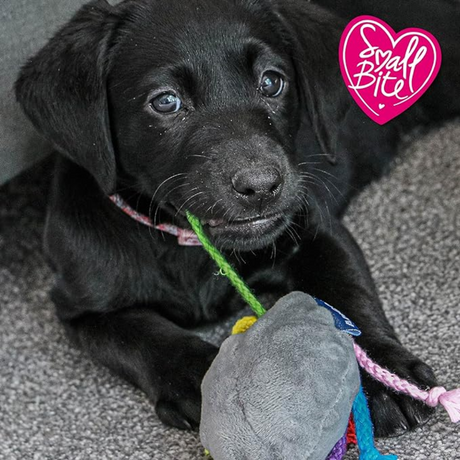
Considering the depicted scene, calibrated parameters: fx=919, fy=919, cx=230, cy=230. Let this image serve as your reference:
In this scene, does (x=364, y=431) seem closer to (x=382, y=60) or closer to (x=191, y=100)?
(x=191, y=100)

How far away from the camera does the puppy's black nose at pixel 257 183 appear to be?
1.76 metres

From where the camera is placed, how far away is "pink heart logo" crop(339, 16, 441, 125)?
2104 millimetres

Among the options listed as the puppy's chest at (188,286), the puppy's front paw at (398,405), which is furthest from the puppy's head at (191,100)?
the puppy's front paw at (398,405)

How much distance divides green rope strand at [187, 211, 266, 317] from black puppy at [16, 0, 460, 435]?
1.0 inches

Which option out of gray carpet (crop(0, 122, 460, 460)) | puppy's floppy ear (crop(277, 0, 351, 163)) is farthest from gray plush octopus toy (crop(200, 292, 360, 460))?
puppy's floppy ear (crop(277, 0, 351, 163))

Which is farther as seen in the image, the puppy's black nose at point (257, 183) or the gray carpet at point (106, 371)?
the gray carpet at point (106, 371)

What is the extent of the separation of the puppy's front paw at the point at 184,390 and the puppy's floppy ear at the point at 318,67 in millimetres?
599

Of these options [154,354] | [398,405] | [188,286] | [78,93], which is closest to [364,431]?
[398,405]

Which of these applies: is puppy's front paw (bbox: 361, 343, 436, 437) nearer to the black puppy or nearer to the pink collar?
the black puppy

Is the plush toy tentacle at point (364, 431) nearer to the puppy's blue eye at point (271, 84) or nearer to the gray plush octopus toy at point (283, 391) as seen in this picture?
the gray plush octopus toy at point (283, 391)

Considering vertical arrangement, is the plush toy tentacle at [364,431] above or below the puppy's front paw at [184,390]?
above

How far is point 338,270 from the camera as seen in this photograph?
7.17 feet

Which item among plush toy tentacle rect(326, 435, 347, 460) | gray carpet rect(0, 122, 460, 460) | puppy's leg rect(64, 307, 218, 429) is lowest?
gray carpet rect(0, 122, 460, 460)

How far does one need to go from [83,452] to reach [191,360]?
0.31 m
